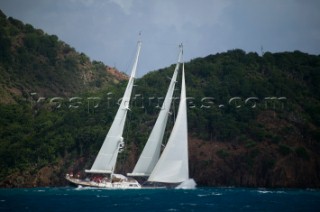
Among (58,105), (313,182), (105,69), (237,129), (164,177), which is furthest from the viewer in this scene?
(105,69)

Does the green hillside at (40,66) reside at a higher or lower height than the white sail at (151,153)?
higher

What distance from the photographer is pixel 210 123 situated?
2874 inches

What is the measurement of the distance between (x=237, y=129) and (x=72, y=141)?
24277 millimetres

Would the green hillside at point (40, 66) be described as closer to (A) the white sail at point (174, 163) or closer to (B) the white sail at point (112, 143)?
(B) the white sail at point (112, 143)

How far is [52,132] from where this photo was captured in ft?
243

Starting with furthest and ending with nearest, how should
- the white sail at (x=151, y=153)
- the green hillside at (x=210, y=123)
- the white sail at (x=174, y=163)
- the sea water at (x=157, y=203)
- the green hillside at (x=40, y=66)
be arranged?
the green hillside at (x=40, y=66) < the green hillside at (x=210, y=123) < the white sail at (x=151, y=153) < the white sail at (x=174, y=163) < the sea water at (x=157, y=203)

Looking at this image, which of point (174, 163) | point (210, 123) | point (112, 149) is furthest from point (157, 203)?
point (210, 123)

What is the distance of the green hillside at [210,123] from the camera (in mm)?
65250

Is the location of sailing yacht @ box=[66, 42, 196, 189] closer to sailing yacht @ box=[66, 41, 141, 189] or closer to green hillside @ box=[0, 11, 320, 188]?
sailing yacht @ box=[66, 41, 141, 189]

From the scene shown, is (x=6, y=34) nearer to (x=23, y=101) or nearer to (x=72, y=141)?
(x=23, y=101)

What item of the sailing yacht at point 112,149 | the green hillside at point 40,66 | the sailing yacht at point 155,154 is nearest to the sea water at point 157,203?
the sailing yacht at point 155,154

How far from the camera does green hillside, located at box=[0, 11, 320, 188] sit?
65250mm

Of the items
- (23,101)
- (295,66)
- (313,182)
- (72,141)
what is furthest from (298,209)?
(23,101)

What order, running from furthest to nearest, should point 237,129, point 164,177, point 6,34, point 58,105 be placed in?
point 6,34 < point 58,105 < point 237,129 < point 164,177
